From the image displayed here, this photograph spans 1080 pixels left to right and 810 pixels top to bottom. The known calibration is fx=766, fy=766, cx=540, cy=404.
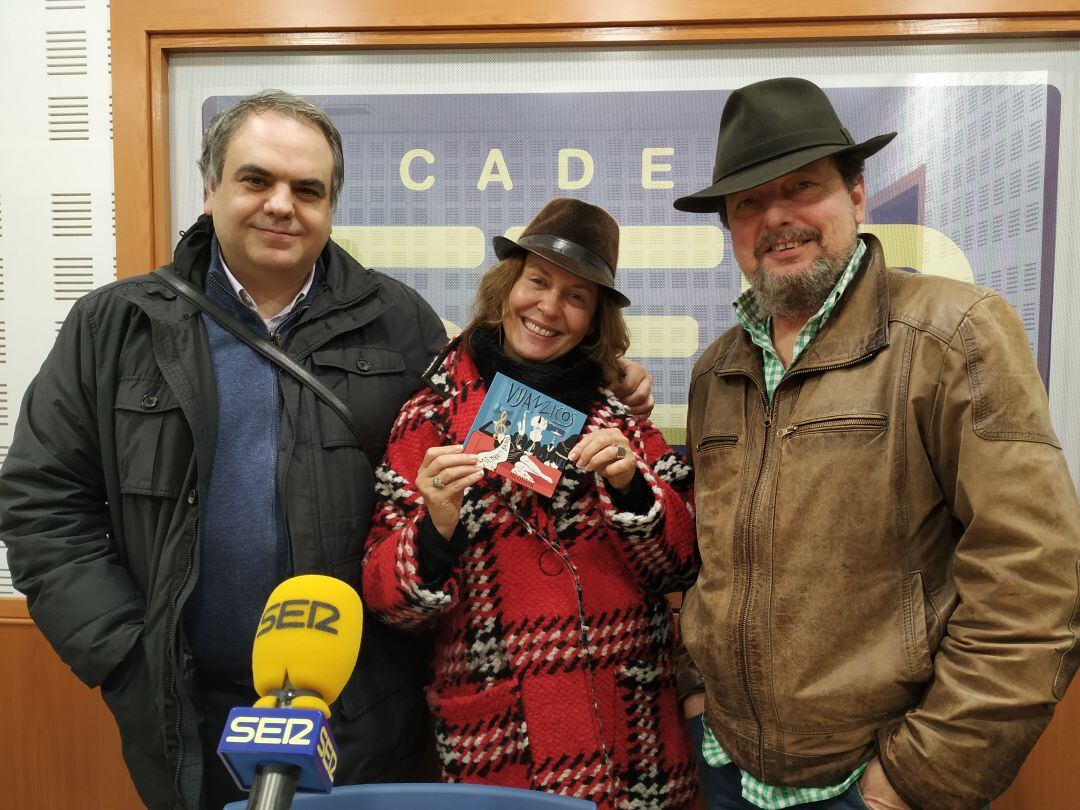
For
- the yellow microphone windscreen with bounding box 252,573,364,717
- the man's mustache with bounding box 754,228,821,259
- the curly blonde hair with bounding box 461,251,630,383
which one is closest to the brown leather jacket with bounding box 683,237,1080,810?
the man's mustache with bounding box 754,228,821,259

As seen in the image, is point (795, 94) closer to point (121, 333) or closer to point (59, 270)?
point (121, 333)

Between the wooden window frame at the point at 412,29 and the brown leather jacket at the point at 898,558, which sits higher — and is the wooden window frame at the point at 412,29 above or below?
above

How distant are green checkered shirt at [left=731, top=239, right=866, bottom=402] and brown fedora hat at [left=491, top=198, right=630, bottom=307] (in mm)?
380

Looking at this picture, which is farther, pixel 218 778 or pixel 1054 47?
pixel 1054 47

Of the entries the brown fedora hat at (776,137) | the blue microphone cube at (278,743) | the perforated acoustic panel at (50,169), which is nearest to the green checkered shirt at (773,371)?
the brown fedora hat at (776,137)

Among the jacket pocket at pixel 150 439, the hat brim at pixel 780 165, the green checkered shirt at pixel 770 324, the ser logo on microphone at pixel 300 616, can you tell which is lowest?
the ser logo on microphone at pixel 300 616

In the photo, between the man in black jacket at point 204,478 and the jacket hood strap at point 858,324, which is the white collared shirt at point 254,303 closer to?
the man in black jacket at point 204,478

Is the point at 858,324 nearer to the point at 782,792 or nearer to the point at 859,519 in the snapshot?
the point at 859,519

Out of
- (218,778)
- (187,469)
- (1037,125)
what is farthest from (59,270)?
(1037,125)

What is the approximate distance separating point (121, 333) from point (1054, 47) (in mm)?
3040

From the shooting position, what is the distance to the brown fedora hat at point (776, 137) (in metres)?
1.67

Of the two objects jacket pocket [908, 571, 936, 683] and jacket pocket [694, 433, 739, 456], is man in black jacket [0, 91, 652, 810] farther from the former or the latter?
Result: jacket pocket [908, 571, 936, 683]

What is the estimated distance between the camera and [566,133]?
8.88 feet

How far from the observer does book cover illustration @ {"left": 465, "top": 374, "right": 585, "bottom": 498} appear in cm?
185
